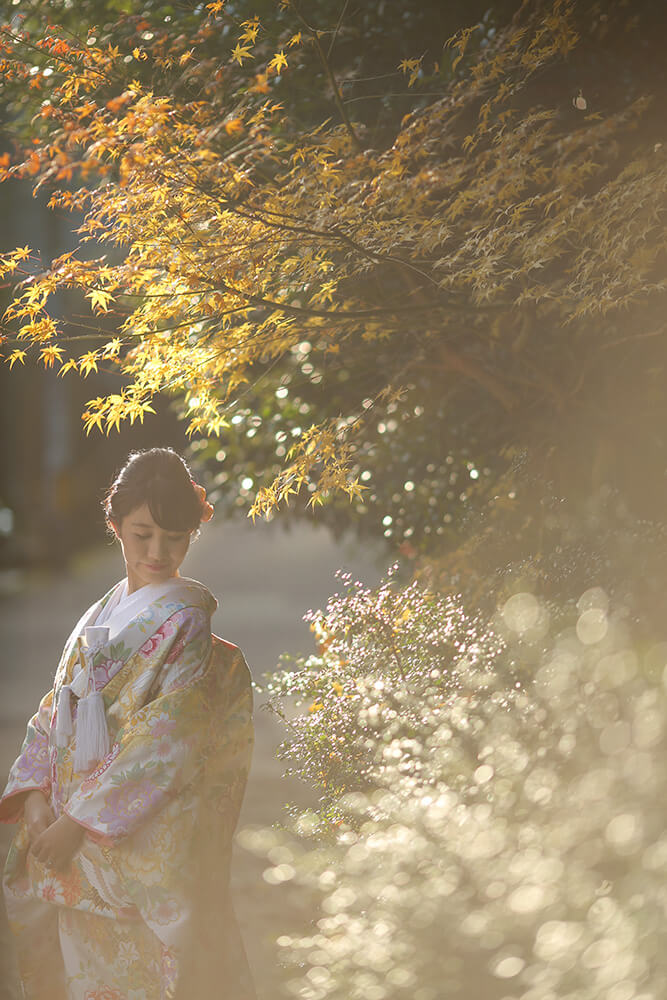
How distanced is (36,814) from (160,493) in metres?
Result: 0.69

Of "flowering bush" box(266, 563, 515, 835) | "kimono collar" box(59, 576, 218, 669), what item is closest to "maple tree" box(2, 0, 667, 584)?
"flowering bush" box(266, 563, 515, 835)

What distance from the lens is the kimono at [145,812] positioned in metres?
1.53

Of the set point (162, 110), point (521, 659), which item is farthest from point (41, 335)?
point (521, 659)

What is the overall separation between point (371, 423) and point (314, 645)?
74 cm

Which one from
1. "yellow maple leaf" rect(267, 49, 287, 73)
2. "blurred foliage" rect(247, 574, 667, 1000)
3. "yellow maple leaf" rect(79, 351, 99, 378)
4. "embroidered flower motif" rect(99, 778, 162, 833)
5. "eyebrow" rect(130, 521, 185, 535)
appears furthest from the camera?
"yellow maple leaf" rect(267, 49, 287, 73)

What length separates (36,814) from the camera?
5.32 ft

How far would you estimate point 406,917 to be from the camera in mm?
1911

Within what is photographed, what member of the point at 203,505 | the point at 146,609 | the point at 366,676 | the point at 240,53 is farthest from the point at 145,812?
the point at 240,53

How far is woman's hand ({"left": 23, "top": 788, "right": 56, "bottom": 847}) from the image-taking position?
5.27ft

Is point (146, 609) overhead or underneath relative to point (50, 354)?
underneath

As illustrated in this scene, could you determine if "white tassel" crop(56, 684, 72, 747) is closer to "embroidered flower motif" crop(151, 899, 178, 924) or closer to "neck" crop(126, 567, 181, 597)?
"neck" crop(126, 567, 181, 597)

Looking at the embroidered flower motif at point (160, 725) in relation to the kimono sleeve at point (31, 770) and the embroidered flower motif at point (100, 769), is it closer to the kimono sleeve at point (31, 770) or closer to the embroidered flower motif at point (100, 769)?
the embroidered flower motif at point (100, 769)

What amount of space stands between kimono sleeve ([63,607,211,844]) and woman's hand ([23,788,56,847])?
0.32ft

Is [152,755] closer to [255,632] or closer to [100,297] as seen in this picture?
[255,632]
